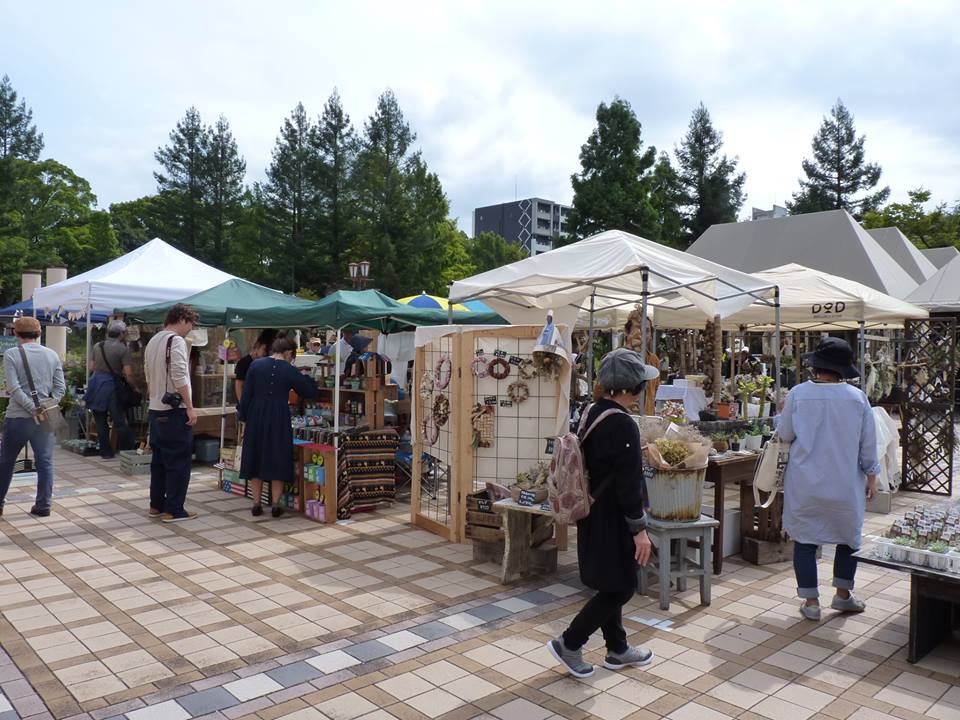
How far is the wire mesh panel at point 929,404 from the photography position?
8.51m

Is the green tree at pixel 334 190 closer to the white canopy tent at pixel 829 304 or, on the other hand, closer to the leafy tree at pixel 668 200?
the leafy tree at pixel 668 200

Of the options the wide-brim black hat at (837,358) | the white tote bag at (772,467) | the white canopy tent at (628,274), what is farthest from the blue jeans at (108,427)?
the wide-brim black hat at (837,358)

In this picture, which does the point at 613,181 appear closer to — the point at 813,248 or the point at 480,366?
the point at 813,248

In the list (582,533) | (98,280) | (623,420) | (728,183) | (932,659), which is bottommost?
(932,659)

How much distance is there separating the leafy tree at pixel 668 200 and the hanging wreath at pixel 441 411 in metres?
31.0

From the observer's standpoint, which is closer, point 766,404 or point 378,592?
point 378,592

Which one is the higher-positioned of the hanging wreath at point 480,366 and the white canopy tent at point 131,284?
the white canopy tent at point 131,284

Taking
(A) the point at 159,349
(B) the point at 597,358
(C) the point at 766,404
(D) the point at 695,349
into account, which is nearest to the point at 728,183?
(B) the point at 597,358

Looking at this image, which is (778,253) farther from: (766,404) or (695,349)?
(766,404)

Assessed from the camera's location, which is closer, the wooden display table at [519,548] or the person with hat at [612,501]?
the person with hat at [612,501]

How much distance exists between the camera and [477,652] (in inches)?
152

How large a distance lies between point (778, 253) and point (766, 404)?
19.9m

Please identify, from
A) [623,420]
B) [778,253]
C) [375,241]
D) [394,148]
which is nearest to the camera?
[623,420]

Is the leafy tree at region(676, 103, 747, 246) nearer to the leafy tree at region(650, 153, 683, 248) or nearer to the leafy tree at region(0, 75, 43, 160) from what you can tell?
the leafy tree at region(650, 153, 683, 248)
